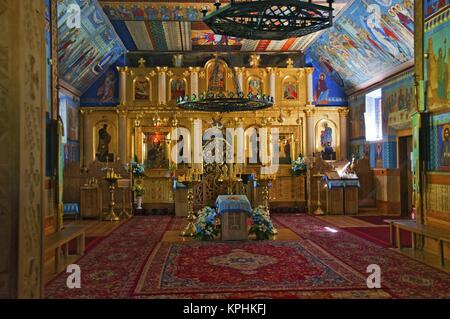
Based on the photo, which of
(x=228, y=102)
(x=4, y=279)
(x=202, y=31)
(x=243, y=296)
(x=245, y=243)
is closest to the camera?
(x=4, y=279)

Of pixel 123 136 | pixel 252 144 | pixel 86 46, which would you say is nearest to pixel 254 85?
pixel 252 144

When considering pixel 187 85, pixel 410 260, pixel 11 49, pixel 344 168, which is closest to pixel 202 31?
pixel 187 85

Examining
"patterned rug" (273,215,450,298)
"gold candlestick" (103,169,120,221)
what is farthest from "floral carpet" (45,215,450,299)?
"gold candlestick" (103,169,120,221)

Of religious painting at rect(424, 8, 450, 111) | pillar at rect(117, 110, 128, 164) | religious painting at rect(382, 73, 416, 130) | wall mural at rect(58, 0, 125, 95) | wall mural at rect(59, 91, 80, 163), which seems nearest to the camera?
religious painting at rect(424, 8, 450, 111)

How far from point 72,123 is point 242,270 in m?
10.9

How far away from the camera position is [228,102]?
35.2 ft

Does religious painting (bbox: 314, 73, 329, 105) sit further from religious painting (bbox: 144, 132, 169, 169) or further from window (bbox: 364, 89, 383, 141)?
religious painting (bbox: 144, 132, 169, 169)

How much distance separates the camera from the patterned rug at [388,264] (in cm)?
544

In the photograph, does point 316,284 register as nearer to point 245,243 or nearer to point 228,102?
point 245,243

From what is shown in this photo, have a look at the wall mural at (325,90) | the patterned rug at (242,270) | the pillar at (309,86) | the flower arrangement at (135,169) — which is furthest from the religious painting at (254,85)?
the patterned rug at (242,270)

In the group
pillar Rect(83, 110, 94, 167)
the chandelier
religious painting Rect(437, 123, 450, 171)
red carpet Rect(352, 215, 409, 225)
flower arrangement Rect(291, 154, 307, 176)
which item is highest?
the chandelier

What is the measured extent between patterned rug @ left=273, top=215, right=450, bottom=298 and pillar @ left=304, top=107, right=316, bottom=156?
19.1 ft

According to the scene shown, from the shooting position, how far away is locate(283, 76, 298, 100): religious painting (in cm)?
1675

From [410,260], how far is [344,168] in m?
8.21
